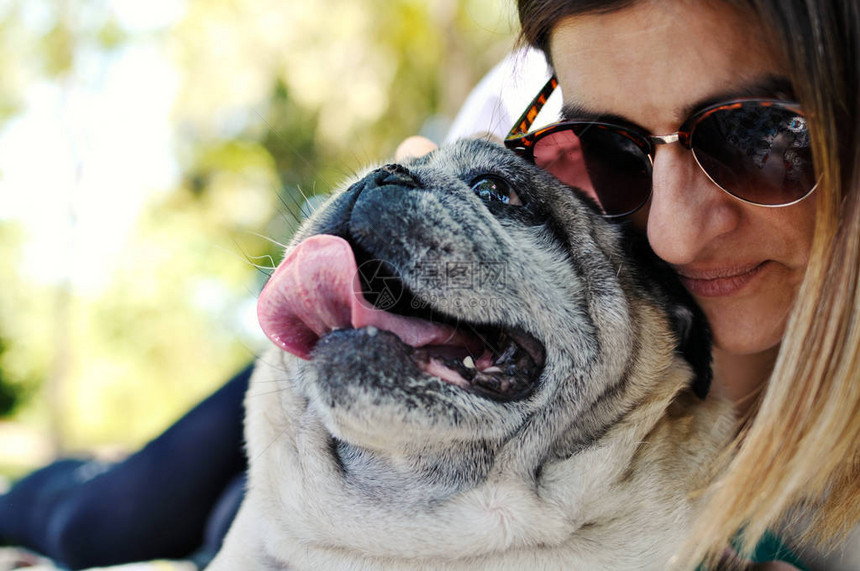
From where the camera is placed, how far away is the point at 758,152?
1930 mm

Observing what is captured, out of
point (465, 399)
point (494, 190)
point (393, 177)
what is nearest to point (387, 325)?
point (465, 399)

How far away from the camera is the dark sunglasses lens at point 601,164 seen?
220 centimetres

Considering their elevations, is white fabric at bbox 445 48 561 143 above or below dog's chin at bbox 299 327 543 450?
above

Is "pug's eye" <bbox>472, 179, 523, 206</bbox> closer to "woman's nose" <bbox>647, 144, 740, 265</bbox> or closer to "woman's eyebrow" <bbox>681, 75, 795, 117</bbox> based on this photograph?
"woman's nose" <bbox>647, 144, 740, 265</bbox>

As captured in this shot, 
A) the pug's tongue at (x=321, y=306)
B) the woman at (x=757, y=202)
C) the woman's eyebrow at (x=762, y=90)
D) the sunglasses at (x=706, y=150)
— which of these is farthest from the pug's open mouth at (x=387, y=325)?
the woman's eyebrow at (x=762, y=90)

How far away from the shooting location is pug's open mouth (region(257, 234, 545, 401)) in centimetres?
181

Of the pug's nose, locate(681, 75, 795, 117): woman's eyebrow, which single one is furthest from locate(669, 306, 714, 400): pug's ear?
the pug's nose

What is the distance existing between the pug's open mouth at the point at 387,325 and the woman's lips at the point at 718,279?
663mm

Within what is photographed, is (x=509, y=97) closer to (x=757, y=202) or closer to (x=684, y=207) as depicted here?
(x=684, y=207)

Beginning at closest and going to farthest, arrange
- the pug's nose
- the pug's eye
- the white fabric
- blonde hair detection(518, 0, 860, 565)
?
blonde hair detection(518, 0, 860, 565)
the pug's nose
the pug's eye
the white fabric

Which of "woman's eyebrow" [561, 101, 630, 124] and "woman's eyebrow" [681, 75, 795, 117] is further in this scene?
"woman's eyebrow" [561, 101, 630, 124]

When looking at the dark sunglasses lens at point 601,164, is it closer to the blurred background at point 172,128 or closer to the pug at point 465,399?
the pug at point 465,399

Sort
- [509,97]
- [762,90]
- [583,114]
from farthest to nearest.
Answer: [509,97]
[583,114]
[762,90]

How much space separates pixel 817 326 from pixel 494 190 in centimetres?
98
